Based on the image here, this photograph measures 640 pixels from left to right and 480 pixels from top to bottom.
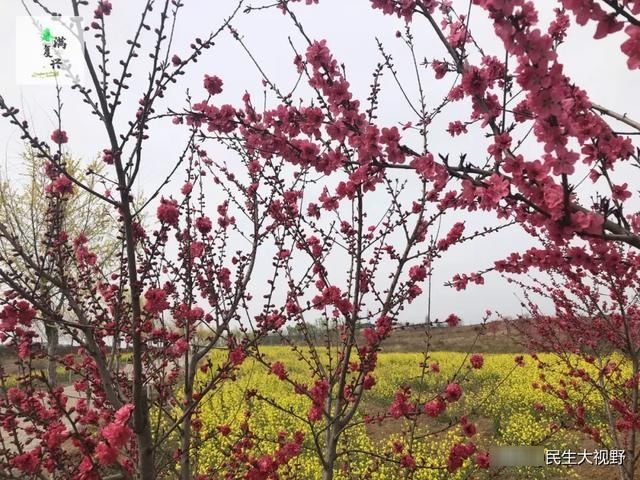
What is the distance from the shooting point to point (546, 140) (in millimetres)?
1651

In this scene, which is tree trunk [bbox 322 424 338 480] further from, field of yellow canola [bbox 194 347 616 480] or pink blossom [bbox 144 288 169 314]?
field of yellow canola [bbox 194 347 616 480]

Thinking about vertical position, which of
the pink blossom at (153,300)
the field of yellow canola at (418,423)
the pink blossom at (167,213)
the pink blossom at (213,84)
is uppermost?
the pink blossom at (213,84)

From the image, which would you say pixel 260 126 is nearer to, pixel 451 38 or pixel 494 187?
pixel 451 38

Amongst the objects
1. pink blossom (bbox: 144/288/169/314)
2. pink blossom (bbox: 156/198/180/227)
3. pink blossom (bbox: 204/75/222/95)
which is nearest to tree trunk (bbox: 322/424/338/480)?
pink blossom (bbox: 144/288/169/314)

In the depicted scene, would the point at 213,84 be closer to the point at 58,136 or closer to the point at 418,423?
the point at 58,136

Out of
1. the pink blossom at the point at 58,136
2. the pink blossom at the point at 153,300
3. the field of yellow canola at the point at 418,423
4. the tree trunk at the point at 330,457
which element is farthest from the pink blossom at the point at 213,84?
the field of yellow canola at the point at 418,423

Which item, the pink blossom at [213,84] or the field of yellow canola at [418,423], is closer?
the pink blossom at [213,84]

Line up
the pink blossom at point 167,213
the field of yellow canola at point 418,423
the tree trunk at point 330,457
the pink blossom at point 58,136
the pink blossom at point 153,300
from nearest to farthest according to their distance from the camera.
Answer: the pink blossom at point 153,300
the pink blossom at point 167,213
the pink blossom at point 58,136
the tree trunk at point 330,457
the field of yellow canola at point 418,423

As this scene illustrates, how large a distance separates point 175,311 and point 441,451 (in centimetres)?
675

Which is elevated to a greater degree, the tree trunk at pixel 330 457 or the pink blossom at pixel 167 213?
the pink blossom at pixel 167 213

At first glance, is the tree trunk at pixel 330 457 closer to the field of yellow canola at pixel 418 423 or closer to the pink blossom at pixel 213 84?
the field of yellow canola at pixel 418 423

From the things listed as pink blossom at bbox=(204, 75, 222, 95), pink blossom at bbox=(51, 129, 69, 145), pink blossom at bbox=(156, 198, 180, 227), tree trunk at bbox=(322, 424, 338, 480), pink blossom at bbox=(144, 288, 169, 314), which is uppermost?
pink blossom at bbox=(204, 75, 222, 95)

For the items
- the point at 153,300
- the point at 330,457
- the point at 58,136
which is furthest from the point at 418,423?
the point at 58,136

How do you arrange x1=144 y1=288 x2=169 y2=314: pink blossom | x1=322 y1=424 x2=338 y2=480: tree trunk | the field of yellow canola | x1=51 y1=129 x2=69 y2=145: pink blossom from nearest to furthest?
x1=144 y1=288 x2=169 y2=314: pink blossom
x1=51 y1=129 x2=69 y2=145: pink blossom
x1=322 y1=424 x2=338 y2=480: tree trunk
the field of yellow canola
